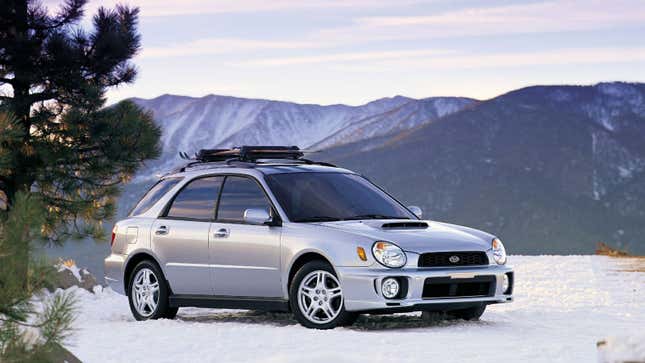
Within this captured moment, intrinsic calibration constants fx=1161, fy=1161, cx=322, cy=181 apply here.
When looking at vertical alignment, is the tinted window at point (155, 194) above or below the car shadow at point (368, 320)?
above

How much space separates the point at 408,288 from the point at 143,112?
1402 cm

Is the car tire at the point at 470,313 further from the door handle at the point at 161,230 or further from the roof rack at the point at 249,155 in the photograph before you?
the door handle at the point at 161,230

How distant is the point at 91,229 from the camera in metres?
23.8

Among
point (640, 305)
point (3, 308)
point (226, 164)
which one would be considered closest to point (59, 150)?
point (226, 164)

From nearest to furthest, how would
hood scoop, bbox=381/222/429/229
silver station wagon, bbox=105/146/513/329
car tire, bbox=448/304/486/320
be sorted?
1. silver station wagon, bbox=105/146/513/329
2. hood scoop, bbox=381/222/429/229
3. car tire, bbox=448/304/486/320

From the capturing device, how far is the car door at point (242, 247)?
11.9m

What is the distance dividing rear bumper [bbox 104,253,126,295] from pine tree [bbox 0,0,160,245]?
9.04m

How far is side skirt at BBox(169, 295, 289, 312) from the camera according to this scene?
11812mm

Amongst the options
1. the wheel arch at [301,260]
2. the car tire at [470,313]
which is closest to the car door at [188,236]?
the wheel arch at [301,260]

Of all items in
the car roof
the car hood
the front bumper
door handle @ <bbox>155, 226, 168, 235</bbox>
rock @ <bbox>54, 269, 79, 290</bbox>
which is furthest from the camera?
rock @ <bbox>54, 269, 79, 290</bbox>

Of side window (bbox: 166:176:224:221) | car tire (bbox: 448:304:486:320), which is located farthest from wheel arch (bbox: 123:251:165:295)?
car tire (bbox: 448:304:486:320)

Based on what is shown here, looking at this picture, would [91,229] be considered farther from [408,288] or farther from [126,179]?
[408,288]

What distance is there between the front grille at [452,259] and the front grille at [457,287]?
0.18m

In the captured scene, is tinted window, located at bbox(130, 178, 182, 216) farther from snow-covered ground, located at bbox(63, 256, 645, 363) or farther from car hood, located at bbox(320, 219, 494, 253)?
car hood, located at bbox(320, 219, 494, 253)
